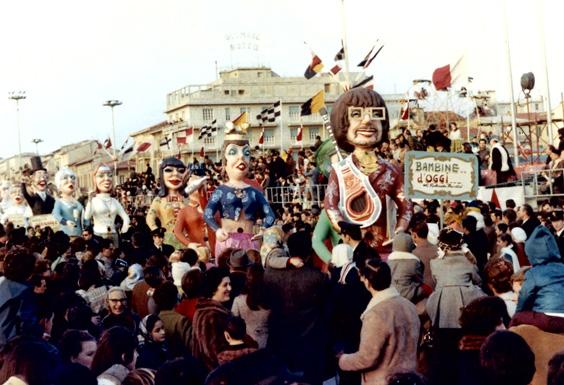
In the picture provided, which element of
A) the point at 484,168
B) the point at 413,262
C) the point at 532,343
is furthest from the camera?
the point at 484,168

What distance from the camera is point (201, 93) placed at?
90.1 meters

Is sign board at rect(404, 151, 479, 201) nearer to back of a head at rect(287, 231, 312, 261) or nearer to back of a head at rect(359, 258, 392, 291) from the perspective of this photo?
back of a head at rect(287, 231, 312, 261)

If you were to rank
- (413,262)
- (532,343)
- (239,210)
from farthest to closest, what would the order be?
(239,210)
(413,262)
(532,343)

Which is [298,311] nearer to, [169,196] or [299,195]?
[169,196]

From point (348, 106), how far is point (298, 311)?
16.0 feet

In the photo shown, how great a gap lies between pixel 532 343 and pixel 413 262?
2.51 metres

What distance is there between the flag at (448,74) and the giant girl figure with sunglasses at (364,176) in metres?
12.0

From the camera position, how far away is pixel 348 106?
40.1ft

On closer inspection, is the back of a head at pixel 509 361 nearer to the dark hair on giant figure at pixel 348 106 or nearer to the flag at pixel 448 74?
the dark hair on giant figure at pixel 348 106

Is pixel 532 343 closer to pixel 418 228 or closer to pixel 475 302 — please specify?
pixel 475 302

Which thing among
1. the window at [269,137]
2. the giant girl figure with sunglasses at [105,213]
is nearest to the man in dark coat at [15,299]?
the giant girl figure with sunglasses at [105,213]

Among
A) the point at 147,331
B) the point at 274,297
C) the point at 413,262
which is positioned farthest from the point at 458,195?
the point at 147,331

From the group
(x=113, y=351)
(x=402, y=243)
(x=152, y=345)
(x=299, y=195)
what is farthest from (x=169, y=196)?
(x=113, y=351)

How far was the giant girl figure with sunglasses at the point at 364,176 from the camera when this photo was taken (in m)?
11.9
